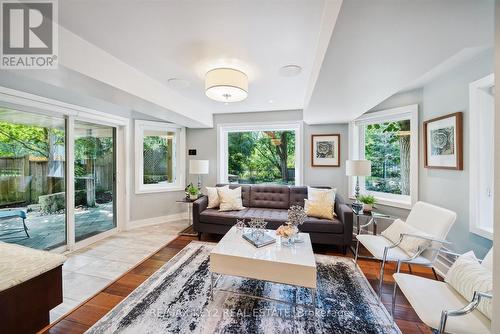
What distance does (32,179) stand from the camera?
256cm

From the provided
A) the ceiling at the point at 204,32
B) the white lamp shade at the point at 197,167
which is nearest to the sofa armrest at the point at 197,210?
the white lamp shade at the point at 197,167

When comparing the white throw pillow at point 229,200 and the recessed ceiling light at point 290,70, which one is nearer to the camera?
the recessed ceiling light at point 290,70

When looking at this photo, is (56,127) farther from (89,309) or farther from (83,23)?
(89,309)

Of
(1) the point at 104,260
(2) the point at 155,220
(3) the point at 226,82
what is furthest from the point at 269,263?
(2) the point at 155,220

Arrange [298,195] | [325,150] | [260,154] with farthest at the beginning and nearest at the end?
[260,154] < [325,150] < [298,195]

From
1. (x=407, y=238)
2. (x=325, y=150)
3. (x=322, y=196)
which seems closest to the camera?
(x=407, y=238)

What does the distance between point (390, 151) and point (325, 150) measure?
1051mm

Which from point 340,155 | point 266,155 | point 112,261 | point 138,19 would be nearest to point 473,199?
point 340,155

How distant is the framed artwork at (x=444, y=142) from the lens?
2.18 meters

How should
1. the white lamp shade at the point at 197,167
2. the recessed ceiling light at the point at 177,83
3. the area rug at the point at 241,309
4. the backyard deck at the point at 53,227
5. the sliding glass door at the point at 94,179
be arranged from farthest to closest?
1. the white lamp shade at the point at 197,167
2. the sliding glass door at the point at 94,179
3. the recessed ceiling light at the point at 177,83
4. the backyard deck at the point at 53,227
5. the area rug at the point at 241,309

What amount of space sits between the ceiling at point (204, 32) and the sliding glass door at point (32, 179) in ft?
5.41

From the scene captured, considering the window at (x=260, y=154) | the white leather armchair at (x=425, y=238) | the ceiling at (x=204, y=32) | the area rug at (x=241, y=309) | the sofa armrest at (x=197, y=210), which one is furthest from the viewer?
the window at (x=260, y=154)

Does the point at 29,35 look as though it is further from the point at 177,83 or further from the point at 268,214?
the point at 268,214

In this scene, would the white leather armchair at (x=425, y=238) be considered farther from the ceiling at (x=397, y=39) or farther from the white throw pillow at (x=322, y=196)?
the ceiling at (x=397, y=39)
